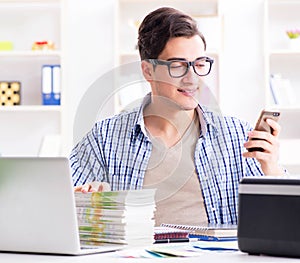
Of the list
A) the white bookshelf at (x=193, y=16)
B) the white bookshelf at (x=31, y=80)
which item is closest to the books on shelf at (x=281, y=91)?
the white bookshelf at (x=193, y=16)

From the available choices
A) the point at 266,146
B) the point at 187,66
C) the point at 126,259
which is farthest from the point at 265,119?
the point at 126,259

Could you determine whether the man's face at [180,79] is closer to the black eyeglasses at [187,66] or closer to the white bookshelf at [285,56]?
the black eyeglasses at [187,66]

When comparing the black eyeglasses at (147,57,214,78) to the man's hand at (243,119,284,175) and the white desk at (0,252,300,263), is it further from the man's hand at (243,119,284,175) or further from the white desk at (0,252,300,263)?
the white desk at (0,252,300,263)

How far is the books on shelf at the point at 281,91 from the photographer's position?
420 centimetres

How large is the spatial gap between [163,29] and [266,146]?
1.55ft

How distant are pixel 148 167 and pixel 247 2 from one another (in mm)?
2547

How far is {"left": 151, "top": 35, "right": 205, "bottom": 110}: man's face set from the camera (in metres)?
1.95

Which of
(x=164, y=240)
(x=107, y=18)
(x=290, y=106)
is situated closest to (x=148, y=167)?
(x=164, y=240)

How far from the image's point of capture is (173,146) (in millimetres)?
2115

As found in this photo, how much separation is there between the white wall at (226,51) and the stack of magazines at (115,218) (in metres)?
2.99

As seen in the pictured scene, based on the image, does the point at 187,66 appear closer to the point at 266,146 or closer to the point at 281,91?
the point at 266,146

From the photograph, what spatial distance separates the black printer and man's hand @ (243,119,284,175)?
2.30 ft

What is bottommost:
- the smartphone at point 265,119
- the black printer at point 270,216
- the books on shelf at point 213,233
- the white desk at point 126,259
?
the books on shelf at point 213,233

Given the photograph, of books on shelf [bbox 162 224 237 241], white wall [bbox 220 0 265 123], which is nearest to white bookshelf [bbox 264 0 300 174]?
white wall [bbox 220 0 265 123]
